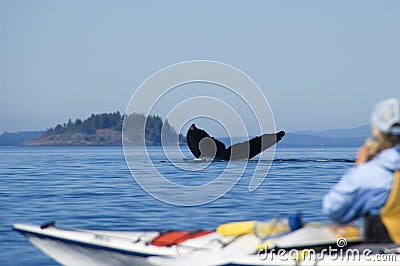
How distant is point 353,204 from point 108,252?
2974 millimetres

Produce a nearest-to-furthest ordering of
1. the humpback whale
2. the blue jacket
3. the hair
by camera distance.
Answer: the blue jacket, the hair, the humpback whale

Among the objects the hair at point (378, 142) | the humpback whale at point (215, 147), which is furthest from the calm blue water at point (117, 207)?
the humpback whale at point (215, 147)

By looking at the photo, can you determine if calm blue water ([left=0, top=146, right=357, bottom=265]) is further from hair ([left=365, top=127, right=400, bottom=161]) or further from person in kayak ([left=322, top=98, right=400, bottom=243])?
hair ([left=365, top=127, right=400, bottom=161])

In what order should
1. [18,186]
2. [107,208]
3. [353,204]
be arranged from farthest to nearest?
[18,186] → [107,208] → [353,204]

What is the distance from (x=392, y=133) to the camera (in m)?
5.90

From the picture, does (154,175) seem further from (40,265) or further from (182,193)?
(40,265)

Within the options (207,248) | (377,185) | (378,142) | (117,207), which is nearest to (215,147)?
(117,207)

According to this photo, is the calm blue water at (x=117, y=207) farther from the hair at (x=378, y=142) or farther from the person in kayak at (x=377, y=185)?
the hair at (x=378, y=142)

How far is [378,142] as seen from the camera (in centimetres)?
601

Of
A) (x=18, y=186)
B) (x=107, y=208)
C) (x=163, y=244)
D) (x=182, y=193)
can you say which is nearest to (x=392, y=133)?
(x=163, y=244)

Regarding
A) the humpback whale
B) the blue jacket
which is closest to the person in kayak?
the blue jacket

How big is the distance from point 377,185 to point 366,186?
95mm

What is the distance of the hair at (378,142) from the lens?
593 centimetres

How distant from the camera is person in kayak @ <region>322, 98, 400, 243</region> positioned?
5793 millimetres
